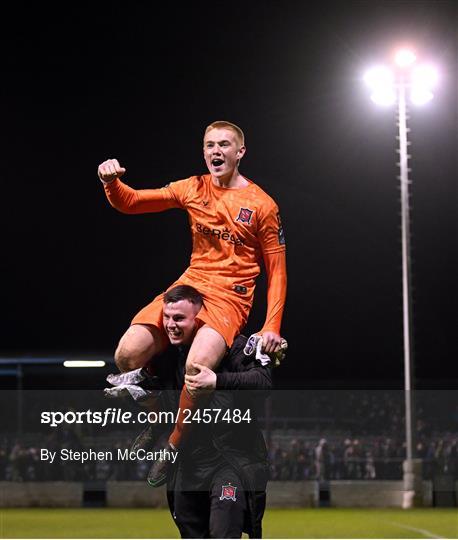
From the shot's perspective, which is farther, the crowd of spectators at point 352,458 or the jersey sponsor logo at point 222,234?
the crowd of spectators at point 352,458

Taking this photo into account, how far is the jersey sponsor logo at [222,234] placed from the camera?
6.07 meters

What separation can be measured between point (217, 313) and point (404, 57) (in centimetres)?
1647

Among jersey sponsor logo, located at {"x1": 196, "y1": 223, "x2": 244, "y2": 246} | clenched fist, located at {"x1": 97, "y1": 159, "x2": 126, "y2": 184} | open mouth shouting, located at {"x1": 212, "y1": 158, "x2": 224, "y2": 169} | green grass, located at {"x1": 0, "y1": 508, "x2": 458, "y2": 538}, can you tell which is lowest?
green grass, located at {"x1": 0, "y1": 508, "x2": 458, "y2": 538}

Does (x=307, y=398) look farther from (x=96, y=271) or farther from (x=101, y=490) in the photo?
(x=96, y=271)

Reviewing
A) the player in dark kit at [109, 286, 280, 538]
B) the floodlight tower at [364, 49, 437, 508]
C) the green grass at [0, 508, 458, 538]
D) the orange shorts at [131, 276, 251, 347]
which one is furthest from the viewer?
the floodlight tower at [364, 49, 437, 508]

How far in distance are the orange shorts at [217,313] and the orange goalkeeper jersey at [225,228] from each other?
3 centimetres

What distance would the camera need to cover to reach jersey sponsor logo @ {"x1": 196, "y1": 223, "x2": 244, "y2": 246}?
607 cm

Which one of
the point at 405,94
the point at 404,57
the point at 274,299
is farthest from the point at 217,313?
the point at 405,94

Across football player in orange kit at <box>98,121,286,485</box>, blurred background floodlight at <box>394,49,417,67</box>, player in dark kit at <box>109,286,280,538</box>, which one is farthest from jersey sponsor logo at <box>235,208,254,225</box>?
blurred background floodlight at <box>394,49,417,67</box>

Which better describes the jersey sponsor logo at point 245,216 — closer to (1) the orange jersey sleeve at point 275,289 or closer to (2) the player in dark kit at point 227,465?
(1) the orange jersey sleeve at point 275,289

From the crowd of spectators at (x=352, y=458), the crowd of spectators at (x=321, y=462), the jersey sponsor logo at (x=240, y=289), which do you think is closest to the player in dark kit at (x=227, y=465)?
the jersey sponsor logo at (x=240, y=289)

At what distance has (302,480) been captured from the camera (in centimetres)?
2325

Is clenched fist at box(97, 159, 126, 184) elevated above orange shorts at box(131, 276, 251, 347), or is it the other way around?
clenched fist at box(97, 159, 126, 184)

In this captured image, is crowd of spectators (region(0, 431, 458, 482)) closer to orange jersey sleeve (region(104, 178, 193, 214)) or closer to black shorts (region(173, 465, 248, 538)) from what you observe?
black shorts (region(173, 465, 248, 538))
